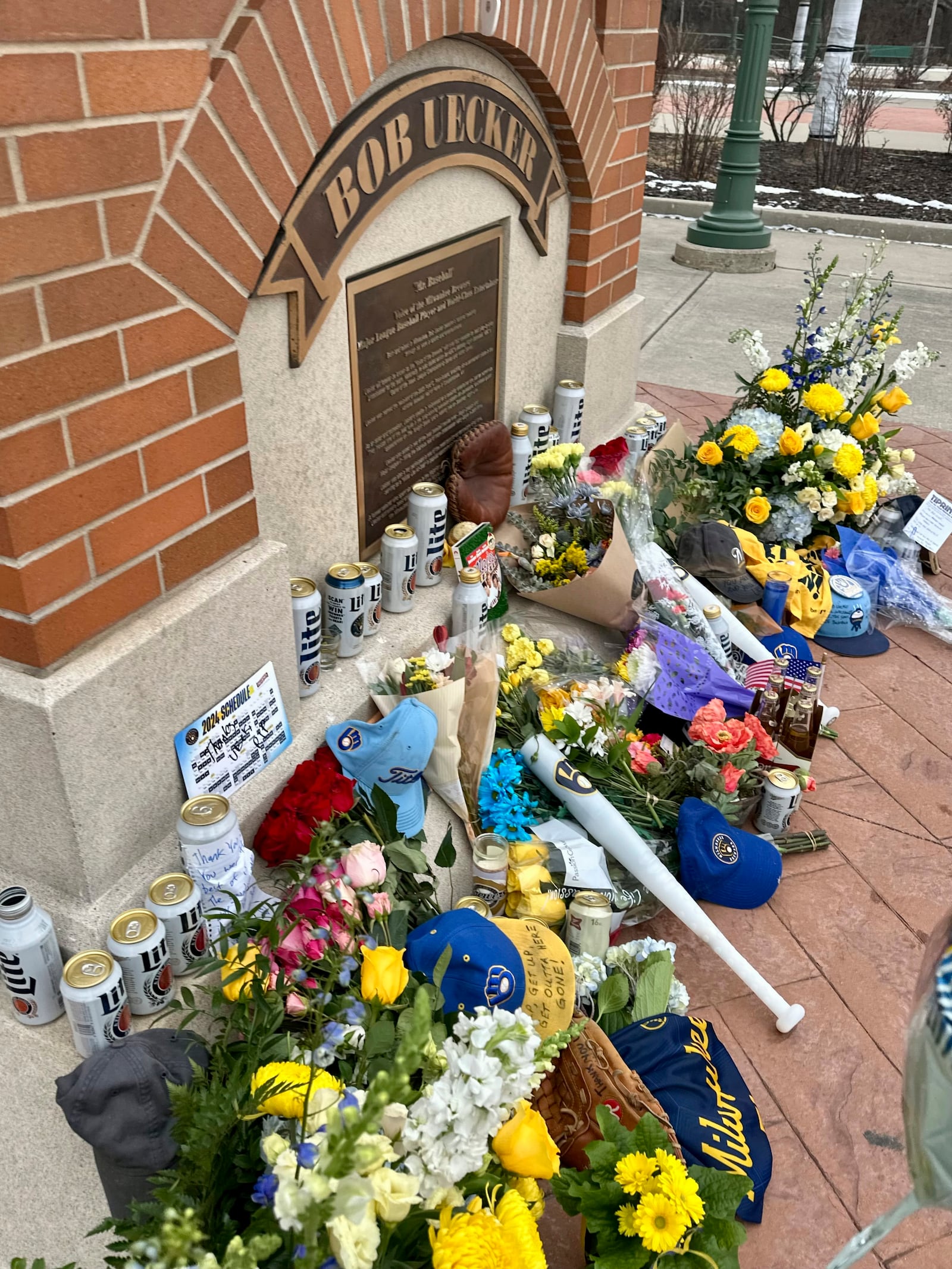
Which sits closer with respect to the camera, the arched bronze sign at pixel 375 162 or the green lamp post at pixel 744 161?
the arched bronze sign at pixel 375 162

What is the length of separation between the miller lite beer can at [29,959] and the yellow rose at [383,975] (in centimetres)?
62

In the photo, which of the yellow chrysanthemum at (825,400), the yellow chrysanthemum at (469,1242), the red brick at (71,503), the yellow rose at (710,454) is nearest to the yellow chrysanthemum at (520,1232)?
the yellow chrysanthemum at (469,1242)

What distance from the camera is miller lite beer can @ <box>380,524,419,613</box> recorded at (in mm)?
2941

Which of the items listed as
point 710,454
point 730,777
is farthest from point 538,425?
point 730,777

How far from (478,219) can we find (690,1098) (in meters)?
2.74

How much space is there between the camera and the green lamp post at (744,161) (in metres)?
7.87

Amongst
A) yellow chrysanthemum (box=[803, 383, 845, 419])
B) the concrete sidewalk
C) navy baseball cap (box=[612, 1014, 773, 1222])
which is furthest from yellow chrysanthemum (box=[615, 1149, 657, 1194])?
the concrete sidewalk

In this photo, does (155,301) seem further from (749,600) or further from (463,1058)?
(749,600)

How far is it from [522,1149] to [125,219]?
→ 1649 mm

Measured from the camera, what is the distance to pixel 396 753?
7.84 ft

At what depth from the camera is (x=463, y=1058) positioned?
1.14m

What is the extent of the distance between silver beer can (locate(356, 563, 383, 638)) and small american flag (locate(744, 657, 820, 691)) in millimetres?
1214

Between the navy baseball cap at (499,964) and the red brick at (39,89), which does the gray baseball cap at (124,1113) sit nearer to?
the navy baseball cap at (499,964)

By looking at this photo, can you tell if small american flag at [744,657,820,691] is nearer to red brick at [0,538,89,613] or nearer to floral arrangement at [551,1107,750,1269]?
floral arrangement at [551,1107,750,1269]
